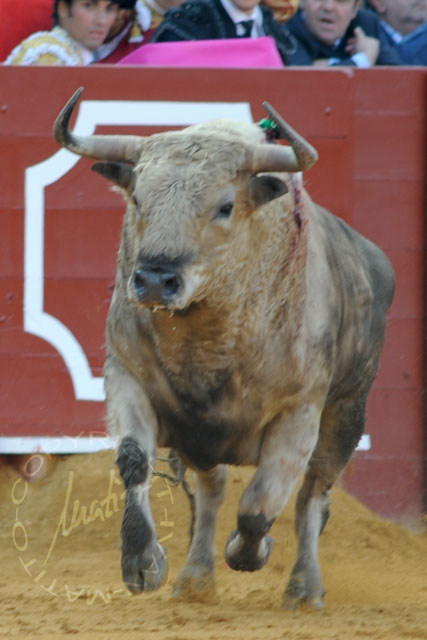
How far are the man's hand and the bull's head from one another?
Result: 8.80ft

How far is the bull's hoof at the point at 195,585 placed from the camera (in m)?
5.22

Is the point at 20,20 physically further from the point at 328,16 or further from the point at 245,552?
the point at 245,552

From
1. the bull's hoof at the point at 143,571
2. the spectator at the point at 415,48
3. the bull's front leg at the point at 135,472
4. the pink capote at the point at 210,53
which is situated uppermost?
the pink capote at the point at 210,53

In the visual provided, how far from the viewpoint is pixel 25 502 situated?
21.9 ft

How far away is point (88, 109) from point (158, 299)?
299 cm

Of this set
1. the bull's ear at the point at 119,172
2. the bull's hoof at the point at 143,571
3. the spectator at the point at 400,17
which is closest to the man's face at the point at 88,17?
the spectator at the point at 400,17

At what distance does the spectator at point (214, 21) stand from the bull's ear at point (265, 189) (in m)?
2.61

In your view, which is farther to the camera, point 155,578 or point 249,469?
point 249,469

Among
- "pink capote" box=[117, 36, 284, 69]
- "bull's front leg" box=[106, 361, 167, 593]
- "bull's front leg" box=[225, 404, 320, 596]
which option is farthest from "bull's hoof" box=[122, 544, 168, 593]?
"pink capote" box=[117, 36, 284, 69]

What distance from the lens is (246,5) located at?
6723mm

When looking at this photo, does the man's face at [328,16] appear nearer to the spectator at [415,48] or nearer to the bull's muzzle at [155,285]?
the spectator at [415,48]

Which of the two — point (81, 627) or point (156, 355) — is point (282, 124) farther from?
point (81, 627)

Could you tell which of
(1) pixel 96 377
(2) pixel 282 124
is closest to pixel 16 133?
(1) pixel 96 377

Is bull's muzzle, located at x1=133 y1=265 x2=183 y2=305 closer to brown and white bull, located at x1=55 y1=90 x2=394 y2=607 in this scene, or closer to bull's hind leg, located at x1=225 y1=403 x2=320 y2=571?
brown and white bull, located at x1=55 y1=90 x2=394 y2=607
